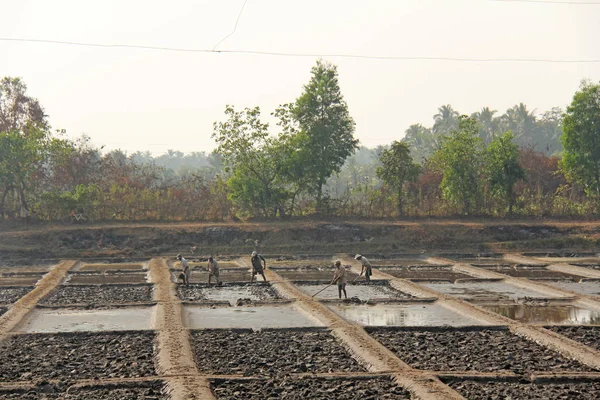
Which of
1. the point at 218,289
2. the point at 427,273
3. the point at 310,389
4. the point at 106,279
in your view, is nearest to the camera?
the point at 310,389

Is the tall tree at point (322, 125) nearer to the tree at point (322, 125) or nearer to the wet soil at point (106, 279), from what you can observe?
the tree at point (322, 125)

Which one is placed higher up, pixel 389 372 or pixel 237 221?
pixel 237 221

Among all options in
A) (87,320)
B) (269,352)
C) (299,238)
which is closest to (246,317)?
(87,320)

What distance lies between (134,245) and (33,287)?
13.6m

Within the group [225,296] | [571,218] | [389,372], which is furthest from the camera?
[571,218]

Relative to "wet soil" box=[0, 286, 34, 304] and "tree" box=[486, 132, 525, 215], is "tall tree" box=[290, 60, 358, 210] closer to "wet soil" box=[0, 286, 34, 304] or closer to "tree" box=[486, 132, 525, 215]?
"tree" box=[486, 132, 525, 215]

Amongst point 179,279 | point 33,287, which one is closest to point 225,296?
point 179,279

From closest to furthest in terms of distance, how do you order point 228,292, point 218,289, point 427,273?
point 228,292 → point 218,289 → point 427,273

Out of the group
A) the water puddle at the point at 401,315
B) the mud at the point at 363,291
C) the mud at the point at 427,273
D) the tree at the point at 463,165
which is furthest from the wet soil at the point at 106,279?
the tree at the point at 463,165

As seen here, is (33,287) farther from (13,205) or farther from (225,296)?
(13,205)

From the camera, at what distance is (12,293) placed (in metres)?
26.1

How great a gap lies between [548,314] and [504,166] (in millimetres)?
26341

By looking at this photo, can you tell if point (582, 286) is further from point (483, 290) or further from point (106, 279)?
point (106, 279)

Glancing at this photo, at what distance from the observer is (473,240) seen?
137ft
